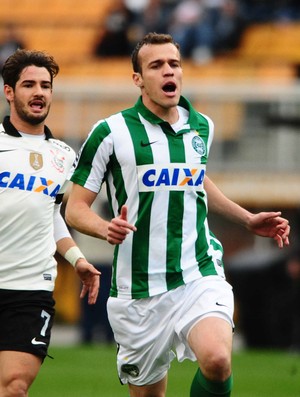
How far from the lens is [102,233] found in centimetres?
732

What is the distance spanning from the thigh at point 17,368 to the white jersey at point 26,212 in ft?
1.35

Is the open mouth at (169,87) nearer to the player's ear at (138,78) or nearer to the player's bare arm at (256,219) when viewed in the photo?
the player's ear at (138,78)

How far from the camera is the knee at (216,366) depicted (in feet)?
23.5

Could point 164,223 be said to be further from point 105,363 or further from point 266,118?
point 266,118

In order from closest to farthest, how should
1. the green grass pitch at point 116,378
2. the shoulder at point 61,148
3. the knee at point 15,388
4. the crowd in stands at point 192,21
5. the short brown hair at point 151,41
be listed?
the knee at point 15,388, the short brown hair at point 151,41, the shoulder at point 61,148, the green grass pitch at point 116,378, the crowd in stands at point 192,21

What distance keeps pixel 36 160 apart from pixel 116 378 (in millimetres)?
5617

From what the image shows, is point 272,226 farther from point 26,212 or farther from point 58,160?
point 26,212

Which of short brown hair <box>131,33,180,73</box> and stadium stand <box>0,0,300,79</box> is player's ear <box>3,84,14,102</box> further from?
stadium stand <box>0,0,300,79</box>

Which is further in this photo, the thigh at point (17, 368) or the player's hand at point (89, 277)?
the player's hand at point (89, 277)

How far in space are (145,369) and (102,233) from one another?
103 cm

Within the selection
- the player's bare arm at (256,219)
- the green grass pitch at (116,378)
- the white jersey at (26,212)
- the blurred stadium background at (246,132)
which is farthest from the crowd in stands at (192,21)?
the white jersey at (26,212)

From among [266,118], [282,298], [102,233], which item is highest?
[102,233]

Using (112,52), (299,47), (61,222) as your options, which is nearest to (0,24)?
(112,52)

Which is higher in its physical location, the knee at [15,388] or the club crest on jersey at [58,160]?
the club crest on jersey at [58,160]
